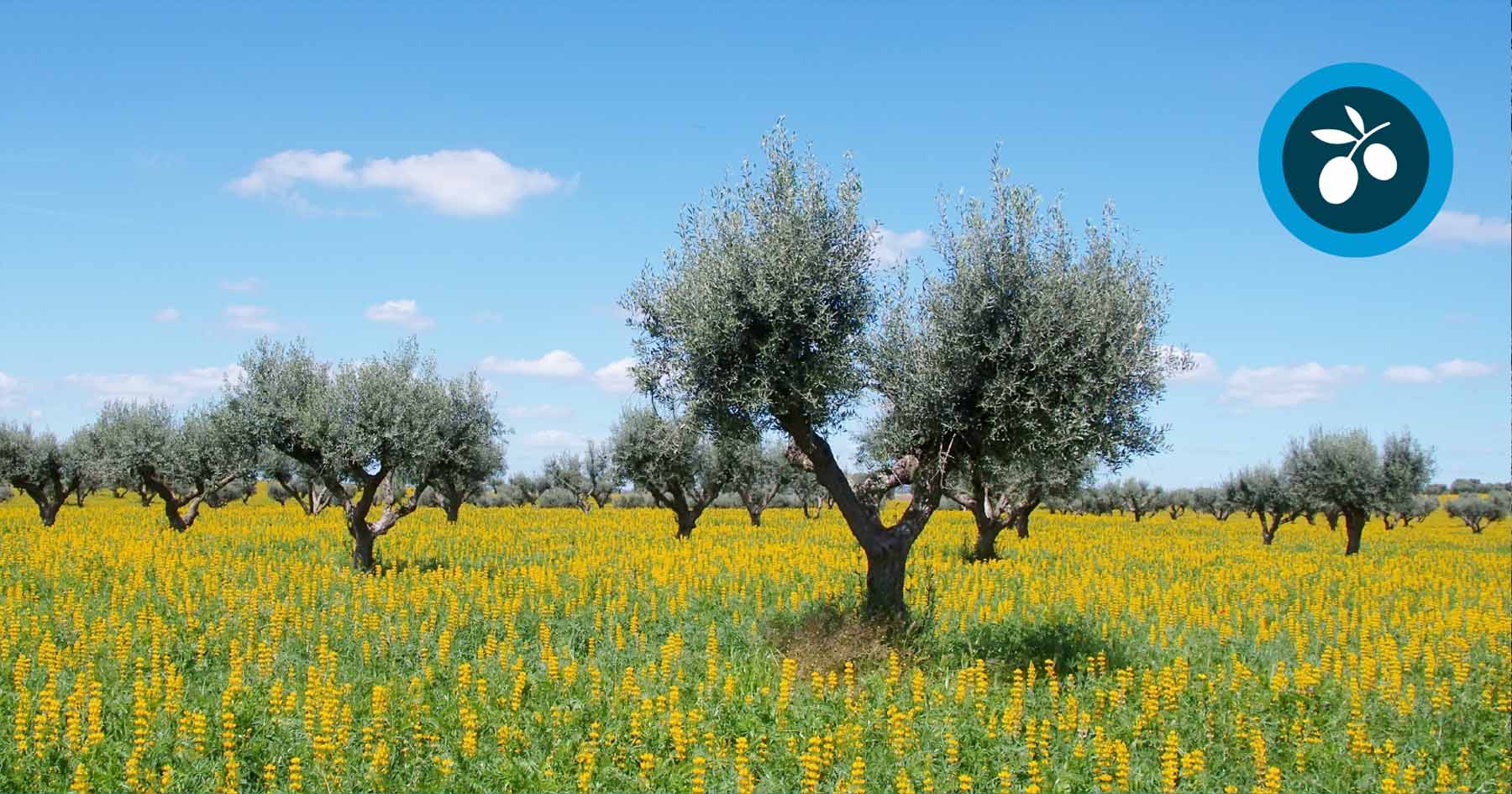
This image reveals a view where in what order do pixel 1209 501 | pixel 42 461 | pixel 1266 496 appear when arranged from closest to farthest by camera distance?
1. pixel 42 461
2. pixel 1266 496
3. pixel 1209 501

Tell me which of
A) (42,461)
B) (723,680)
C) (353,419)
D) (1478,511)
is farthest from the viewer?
(1478,511)

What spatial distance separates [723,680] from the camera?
13922 millimetres

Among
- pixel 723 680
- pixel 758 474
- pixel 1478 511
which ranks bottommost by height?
pixel 723 680

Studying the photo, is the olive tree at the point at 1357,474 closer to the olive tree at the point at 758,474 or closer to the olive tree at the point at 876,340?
the olive tree at the point at 758,474

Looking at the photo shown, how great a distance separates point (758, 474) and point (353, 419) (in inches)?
1185

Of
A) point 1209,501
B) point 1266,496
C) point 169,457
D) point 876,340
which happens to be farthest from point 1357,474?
point 1209,501

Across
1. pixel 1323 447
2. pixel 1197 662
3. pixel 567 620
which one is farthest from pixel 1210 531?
pixel 567 620

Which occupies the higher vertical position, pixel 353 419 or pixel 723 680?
pixel 353 419

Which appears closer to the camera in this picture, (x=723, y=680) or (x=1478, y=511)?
(x=723, y=680)

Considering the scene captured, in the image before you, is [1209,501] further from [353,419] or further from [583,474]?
[353,419]

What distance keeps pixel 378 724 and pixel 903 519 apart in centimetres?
962

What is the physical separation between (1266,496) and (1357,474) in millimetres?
18728

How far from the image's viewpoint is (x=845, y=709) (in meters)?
12.1

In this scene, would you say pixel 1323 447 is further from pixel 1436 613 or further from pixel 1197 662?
pixel 1197 662
